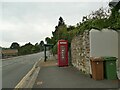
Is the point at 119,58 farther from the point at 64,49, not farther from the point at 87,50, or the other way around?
the point at 64,49

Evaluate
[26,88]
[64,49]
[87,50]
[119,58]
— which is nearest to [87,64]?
[87,50]

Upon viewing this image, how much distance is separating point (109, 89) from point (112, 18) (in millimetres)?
8301

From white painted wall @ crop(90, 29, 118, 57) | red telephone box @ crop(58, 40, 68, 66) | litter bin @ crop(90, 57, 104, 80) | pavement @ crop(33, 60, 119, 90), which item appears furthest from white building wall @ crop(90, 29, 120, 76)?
red telephone box @ crop(58, 40, 68, 66)

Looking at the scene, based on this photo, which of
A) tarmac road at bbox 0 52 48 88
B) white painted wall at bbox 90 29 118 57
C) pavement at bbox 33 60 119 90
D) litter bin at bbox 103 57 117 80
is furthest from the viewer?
white painted wall at bbox 90 29 118 57

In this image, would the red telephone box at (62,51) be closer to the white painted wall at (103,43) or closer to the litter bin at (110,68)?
the white painted wall at (103,43)

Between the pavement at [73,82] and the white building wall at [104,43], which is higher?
the white building wall at [104,43]

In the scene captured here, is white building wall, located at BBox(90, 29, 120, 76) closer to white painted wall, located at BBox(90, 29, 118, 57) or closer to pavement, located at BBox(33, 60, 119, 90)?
white painted wall, located at BBox(90, 29, 118, 57)

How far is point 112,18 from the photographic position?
18766 millimetres

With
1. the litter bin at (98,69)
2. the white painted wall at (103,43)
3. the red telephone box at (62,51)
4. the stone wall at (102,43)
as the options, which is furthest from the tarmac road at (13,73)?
the white painted wall at (103,43)

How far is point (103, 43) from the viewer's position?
16172 millimetres

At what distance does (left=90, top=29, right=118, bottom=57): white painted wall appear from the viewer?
15984 millimetres

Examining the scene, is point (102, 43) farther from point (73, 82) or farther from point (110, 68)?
point (73, 82)

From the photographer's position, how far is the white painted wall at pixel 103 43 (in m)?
16.0

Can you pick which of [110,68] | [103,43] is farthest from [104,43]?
[110,68]
